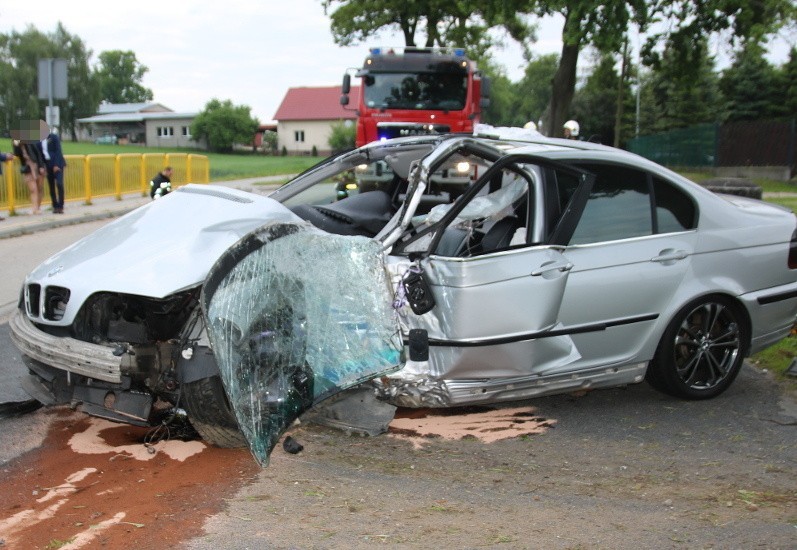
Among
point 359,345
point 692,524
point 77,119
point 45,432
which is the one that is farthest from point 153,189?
point 77,119

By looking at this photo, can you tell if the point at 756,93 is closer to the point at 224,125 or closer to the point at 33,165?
the point at 33,165

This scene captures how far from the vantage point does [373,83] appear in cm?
1864

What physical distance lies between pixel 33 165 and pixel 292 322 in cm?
1439

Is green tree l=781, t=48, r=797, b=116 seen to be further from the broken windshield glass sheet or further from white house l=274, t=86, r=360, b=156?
white house l=274, t=86, r=360, b=156

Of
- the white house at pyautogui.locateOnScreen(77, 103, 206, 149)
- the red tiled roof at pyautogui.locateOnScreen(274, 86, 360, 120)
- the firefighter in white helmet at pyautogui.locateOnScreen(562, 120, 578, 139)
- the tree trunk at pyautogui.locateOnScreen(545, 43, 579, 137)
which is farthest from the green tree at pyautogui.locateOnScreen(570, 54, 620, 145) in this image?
the firefighter in white helmet at pyautogui.locateOnScreen(562, 120, 578, 139)

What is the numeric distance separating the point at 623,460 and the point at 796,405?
174 cm

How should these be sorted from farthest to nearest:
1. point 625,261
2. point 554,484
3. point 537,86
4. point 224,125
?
point 537,86
point 224,125
point 625,261
point 554,484

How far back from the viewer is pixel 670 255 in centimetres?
550

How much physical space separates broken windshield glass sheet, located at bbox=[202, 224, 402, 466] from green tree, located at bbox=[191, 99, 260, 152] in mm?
103265

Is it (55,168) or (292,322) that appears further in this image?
(55,168)

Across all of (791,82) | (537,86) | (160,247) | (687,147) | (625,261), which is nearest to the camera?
(160,247)

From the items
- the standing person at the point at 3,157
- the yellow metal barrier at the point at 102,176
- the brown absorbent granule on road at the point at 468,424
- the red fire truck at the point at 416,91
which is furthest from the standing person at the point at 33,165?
the brown absorbent granule on road at the point at 468,424

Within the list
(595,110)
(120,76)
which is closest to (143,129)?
(120,76)

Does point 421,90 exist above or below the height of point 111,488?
above
